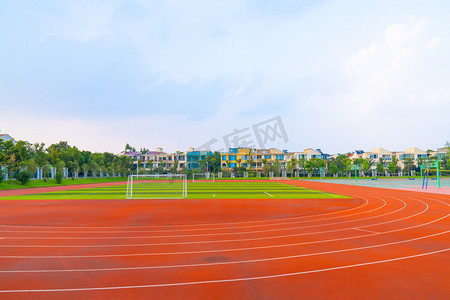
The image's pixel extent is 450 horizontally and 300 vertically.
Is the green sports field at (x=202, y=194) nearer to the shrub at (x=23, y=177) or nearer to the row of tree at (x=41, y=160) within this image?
the shrub at (x=23, y=177)

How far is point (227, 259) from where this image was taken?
Answer: 725cm

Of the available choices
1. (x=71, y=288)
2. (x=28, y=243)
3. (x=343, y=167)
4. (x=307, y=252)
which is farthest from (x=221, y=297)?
(x=343, y=167)

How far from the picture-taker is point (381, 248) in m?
8.16

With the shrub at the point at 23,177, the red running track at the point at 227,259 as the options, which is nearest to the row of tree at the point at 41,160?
the shrub at the point at 23,177

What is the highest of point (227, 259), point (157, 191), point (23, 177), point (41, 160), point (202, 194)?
Answer: point (41, 160)

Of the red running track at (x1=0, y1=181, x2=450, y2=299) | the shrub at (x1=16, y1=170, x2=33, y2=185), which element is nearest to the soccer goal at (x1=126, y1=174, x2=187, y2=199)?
the red running track at (x1=0, y1=181, x2=450, y2=299)

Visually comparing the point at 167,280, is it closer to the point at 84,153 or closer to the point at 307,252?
the point at 307,252

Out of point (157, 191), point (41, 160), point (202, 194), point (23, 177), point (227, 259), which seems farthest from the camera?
Result: point (41, 160)

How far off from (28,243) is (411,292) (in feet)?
34.7

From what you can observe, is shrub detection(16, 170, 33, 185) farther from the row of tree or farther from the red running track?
the red running track

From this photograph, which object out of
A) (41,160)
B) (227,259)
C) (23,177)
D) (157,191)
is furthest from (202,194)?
(41,160)

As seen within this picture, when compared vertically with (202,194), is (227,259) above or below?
above

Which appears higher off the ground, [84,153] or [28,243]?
[84,153]

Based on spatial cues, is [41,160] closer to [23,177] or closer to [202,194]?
[23,177]
